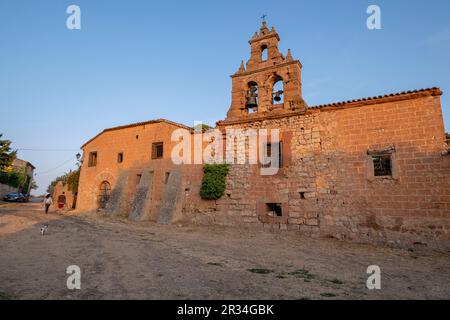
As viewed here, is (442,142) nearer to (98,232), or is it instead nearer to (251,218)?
(251,218)

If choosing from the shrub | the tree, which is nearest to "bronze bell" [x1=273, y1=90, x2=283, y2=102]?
the shrub

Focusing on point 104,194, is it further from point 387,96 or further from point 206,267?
point 387,96

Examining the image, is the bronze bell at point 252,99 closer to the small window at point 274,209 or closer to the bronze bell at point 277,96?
the bronze bell at point 277,96

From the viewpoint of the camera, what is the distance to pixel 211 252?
8023 mm

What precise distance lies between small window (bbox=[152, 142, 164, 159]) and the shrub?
4933 millimetres

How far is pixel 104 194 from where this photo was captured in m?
19.8

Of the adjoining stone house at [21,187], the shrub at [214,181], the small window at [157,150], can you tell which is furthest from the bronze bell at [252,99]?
the adjoining stone house at [21,187]

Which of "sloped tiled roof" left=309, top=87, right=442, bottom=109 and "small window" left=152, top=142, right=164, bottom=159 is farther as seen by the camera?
"small window" left=152, top=142, right=164, bottom=159

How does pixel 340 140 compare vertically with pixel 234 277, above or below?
above

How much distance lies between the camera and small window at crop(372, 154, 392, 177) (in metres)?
10.1

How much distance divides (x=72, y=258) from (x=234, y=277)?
432 cm

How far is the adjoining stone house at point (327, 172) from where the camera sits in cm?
943

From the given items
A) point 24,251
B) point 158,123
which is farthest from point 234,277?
point 158,123

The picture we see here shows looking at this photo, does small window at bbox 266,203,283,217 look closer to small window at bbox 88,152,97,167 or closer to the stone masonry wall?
the stone masonry wall
